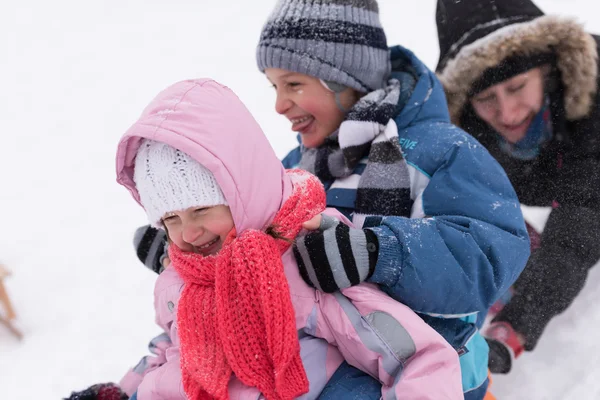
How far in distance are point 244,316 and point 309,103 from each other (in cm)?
82

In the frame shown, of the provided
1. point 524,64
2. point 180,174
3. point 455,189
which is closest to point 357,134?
point 455,189

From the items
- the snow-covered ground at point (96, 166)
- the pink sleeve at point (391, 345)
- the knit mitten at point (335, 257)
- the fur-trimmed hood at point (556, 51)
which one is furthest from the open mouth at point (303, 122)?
the snow-covered ground at point (96, 166)

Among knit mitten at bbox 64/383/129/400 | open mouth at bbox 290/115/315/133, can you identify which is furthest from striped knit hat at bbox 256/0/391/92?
knit mitten at bbox 64/383/129/400

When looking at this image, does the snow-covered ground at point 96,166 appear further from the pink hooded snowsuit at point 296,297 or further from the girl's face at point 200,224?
the girl's face at point 200,224

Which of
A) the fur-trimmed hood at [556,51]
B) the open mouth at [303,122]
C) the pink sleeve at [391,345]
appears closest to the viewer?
the pink sleeve at [391,345]

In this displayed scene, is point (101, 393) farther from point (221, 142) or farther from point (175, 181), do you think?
point (221, 142)

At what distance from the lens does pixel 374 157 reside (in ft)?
4.82

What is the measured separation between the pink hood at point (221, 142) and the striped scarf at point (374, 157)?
320 millimetres

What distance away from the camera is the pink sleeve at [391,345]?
1045 millimetres

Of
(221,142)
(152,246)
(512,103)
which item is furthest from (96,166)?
(221,142)

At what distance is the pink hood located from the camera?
106 cm

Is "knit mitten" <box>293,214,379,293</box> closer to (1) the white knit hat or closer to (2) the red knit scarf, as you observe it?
(2) the red knit scarf

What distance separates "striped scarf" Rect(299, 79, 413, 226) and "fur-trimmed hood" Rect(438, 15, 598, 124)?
72 centimetres

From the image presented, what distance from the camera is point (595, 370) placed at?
1933 millimetres
